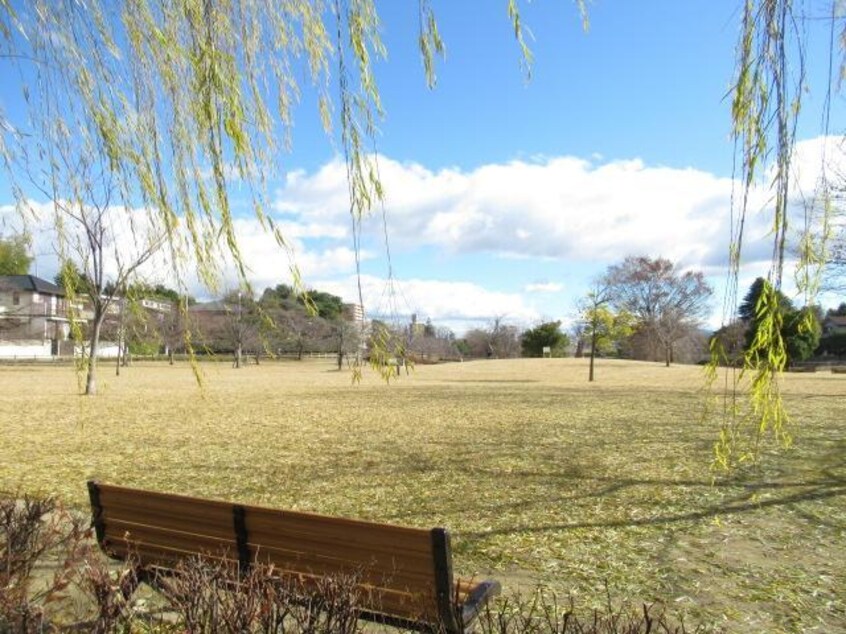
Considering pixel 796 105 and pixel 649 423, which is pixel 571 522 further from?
pixel 649 423

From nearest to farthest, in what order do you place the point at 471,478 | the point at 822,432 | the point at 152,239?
the point at 152,239, the point at 471,478, the point at 822,432

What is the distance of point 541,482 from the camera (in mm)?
7293

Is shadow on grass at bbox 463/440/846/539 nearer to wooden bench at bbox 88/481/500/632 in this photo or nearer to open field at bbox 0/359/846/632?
open field at bbox 0/359/846/632

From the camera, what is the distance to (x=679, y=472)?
307 inches

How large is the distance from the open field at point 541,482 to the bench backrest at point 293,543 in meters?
1.06

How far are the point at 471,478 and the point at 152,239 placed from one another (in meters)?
5.40

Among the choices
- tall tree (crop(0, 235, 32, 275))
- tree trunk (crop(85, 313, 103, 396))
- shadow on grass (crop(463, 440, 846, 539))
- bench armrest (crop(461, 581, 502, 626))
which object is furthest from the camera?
shadow on grass (crop(463, 440, 846, 539))

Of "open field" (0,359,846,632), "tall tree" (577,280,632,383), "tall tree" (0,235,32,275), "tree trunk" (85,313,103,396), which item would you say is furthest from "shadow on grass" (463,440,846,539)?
"tall tree" (577,280,632,383)

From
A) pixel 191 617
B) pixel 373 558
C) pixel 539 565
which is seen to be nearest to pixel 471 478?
pixel 539 565

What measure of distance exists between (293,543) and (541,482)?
479 centimetres

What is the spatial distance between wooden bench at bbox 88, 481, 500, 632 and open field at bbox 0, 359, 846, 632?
1.20m

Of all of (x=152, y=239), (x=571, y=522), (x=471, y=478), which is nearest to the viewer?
(x=152, y=239)

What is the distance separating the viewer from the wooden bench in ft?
8.66

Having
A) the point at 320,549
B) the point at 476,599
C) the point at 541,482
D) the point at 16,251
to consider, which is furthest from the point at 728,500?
the point at 16,251
